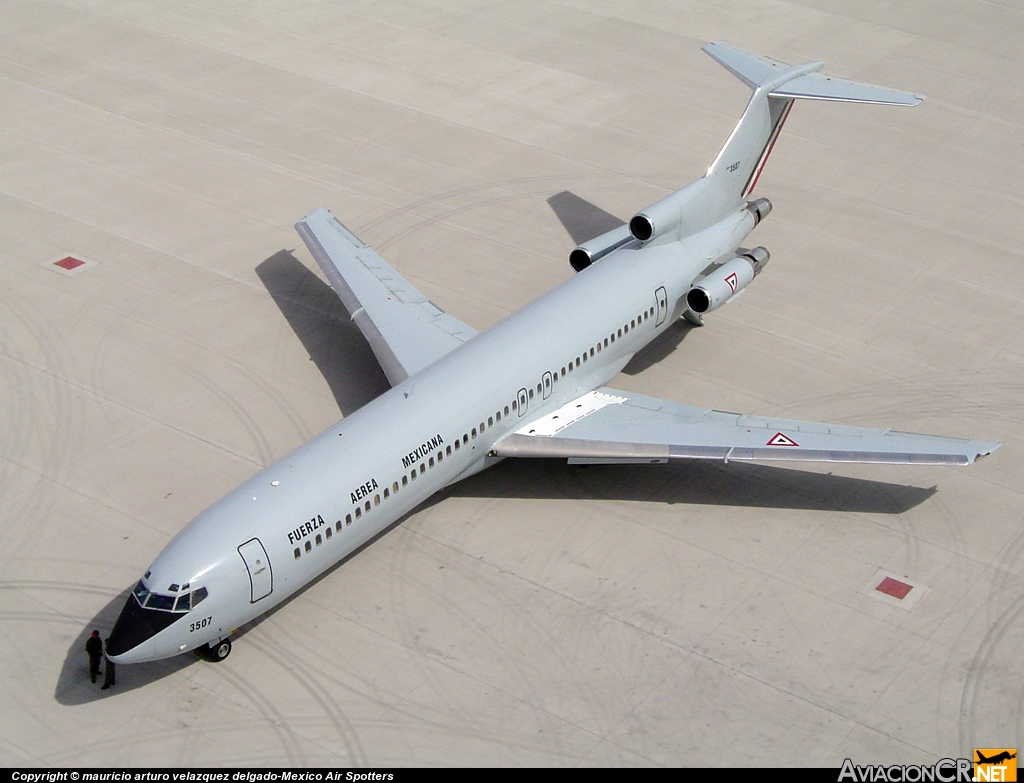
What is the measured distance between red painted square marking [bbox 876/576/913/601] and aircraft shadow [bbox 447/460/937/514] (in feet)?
7.57

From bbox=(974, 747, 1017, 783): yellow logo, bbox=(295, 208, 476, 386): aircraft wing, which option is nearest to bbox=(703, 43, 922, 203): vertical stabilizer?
bbox=(295, 208, 476, 386): aircraft wing

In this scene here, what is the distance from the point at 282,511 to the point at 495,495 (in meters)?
6.17

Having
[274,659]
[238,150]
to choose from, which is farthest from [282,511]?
[238,150]

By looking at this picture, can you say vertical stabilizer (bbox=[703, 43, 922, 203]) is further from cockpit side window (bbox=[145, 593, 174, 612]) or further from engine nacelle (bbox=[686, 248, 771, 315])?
cockpit side window (bbox=[145, 593, 174, 612])

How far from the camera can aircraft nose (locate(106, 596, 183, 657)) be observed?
71.7ft

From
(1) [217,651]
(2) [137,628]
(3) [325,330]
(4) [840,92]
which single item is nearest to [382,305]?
(3) [325,330]

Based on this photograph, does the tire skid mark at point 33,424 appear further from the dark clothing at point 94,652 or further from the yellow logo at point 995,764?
the yellow logo at point 995,764

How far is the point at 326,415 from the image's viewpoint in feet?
98.7

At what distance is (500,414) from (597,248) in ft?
23.2

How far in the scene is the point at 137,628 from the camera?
71.9ft

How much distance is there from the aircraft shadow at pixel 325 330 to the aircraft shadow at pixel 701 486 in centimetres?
453

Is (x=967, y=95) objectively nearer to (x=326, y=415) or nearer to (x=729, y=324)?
(x=729, y=324)

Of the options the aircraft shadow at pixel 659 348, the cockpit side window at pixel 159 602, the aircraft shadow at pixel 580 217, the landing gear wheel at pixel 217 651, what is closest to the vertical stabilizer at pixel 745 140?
the aircraft shadow at pixel 659 348

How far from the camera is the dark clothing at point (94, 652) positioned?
22.4 metres
